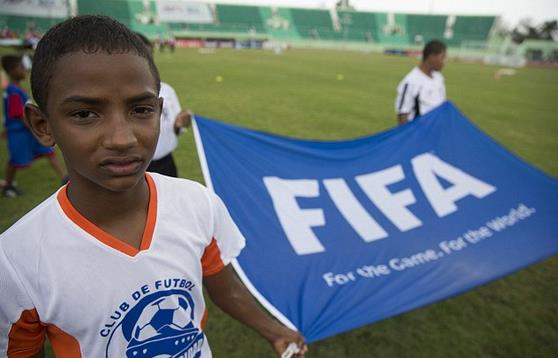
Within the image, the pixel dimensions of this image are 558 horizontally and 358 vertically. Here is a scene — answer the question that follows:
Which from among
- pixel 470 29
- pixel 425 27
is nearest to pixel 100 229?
pixel 470 29

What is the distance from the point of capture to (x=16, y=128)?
4234 millimetres

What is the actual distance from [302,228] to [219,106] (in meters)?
7.86

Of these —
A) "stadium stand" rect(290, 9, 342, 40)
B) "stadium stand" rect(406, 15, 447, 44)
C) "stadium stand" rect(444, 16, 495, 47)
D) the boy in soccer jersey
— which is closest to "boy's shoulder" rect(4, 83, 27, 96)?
the boy in soccer jersey

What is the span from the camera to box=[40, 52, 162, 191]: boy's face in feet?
2.61

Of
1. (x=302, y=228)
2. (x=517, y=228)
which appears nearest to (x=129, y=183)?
(x=302, y=228)

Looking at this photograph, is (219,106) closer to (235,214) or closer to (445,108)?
(445,108)

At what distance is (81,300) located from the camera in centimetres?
87

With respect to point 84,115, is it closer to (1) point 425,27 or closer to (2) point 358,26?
(2) point 358,26

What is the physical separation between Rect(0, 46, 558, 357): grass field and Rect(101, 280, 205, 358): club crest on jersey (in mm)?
1495

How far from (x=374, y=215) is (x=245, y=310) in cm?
168

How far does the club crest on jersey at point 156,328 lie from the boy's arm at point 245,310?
0.17 metres

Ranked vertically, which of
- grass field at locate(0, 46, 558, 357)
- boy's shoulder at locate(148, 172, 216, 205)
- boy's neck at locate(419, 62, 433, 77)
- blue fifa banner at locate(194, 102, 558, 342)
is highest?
boy's shoulder at locate(148, 172, 216, 205)

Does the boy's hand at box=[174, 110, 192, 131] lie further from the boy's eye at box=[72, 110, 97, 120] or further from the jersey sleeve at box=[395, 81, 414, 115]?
the jersey sleeve at box=[395, 81, 414, 115]

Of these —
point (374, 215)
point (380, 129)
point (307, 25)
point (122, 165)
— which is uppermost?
point (122, 165)
